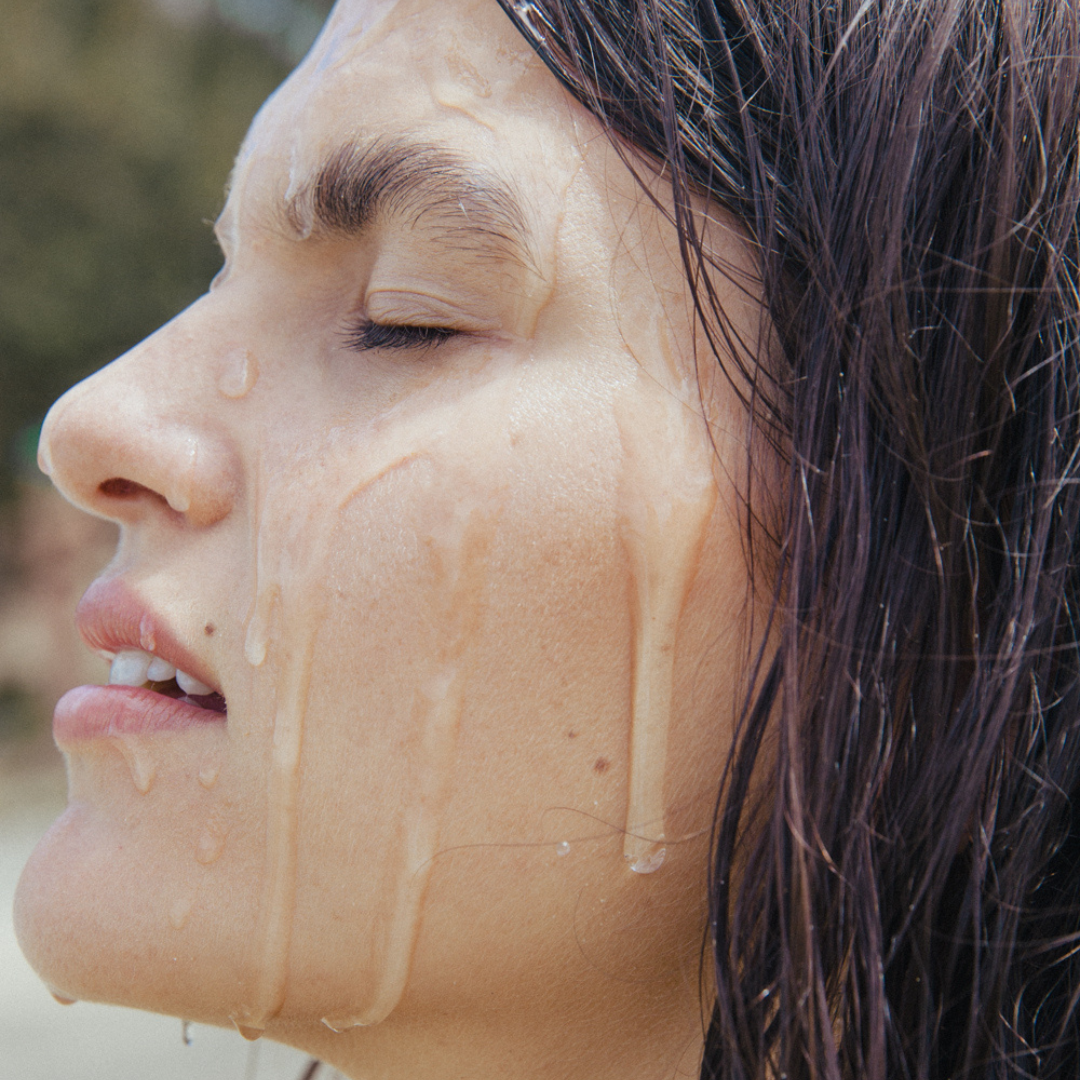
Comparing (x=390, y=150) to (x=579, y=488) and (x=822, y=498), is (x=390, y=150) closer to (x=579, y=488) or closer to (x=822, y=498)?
(x=579, y=488)

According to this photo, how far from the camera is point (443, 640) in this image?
0.85m

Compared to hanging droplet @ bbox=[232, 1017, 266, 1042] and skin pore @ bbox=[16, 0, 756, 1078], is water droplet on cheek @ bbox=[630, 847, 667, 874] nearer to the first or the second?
skin pore @ bbox=[16, 0, 756, 1078]

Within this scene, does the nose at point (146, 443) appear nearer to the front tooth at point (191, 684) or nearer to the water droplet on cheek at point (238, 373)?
the water droplet on cheek at point (238, 373)

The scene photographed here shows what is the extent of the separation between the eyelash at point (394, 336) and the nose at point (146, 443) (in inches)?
6.6

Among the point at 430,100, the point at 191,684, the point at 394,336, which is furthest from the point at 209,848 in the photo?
the point at 430,100

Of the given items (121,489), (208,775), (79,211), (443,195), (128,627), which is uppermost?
(79,211)

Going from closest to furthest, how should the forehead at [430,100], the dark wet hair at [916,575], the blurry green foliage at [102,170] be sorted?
1. the dark wet hair at [916,575]
2. the forehead at [430,100]
3. the blurry green foliage at [102,170]

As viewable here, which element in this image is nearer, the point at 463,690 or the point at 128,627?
the point at 463,690

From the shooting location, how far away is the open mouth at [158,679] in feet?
3.11

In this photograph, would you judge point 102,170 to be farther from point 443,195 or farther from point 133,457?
point 443,195

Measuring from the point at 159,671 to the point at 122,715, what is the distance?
6cm

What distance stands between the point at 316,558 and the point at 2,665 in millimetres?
6990

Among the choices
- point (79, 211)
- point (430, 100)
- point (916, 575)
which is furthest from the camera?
point (79, 211)

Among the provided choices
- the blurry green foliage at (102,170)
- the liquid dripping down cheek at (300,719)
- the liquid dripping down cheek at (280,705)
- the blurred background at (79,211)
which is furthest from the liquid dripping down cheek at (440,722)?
the blurry green foliage at (102,170)
